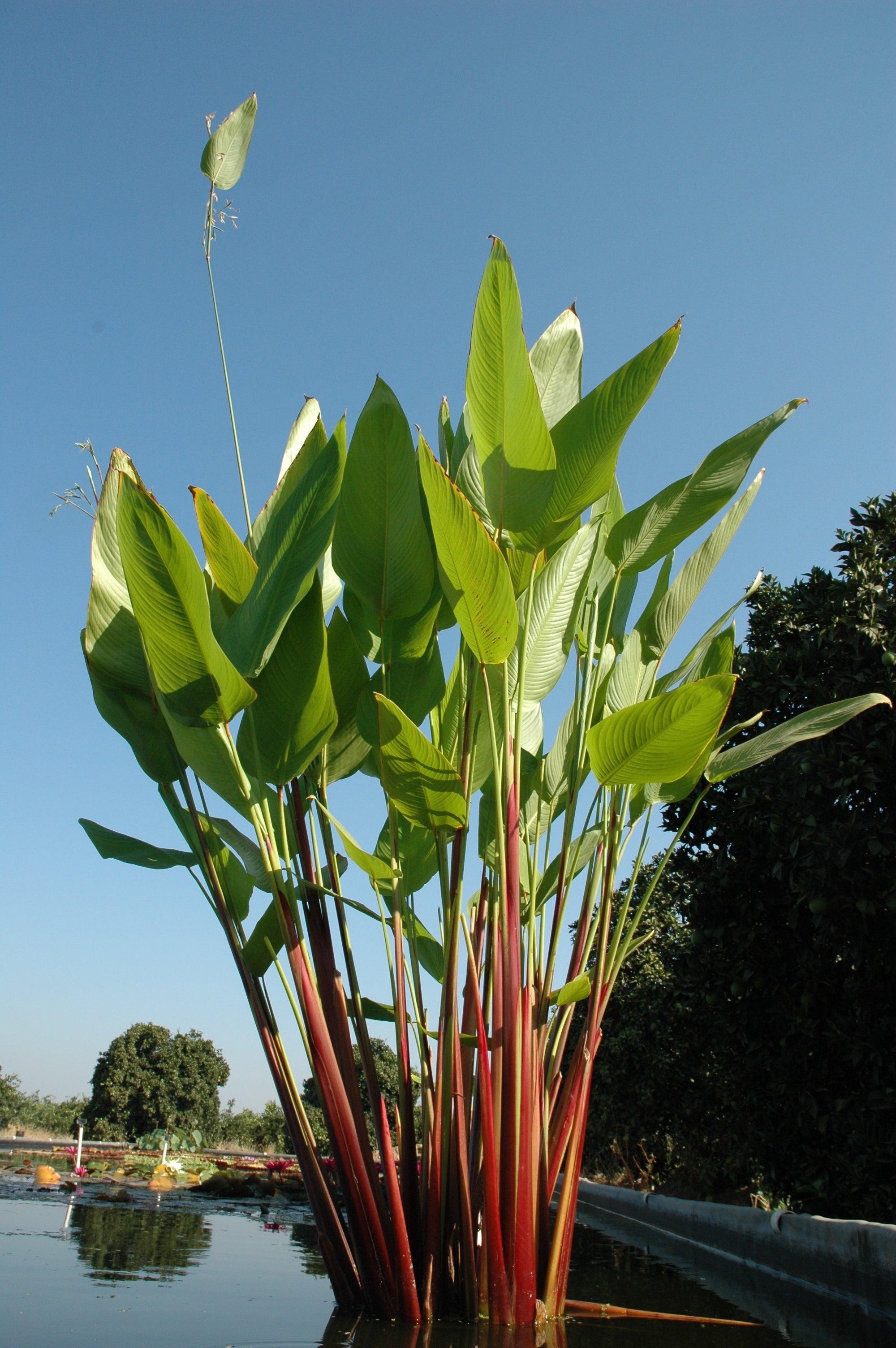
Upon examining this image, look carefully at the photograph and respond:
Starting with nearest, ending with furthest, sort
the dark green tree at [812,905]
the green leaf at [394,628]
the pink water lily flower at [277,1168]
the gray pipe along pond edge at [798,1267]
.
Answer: the gray pipe along pond edge at [798,1267], the green leaf at [394,628], the dark green tree at [812,905], the pink water lily flower at [277,1168]

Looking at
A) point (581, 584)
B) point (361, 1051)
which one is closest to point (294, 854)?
point (361, 1051)

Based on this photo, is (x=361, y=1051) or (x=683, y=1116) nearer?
(x=361, y=1051)

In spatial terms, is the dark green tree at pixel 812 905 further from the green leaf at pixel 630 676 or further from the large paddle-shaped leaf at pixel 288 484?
the large paddle-shaped leaf at pixel 288 484

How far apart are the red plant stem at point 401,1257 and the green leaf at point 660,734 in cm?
99

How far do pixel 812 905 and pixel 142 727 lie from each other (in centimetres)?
263

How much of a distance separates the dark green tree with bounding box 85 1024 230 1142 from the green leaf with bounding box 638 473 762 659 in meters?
20.5

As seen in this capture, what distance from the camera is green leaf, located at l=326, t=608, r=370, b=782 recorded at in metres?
2.35

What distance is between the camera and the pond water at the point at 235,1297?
1.64 metres

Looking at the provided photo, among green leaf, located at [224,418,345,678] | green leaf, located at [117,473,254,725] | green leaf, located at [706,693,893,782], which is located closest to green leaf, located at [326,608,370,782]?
green leaf, located at [224,418,345,678]

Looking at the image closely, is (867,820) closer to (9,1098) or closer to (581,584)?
(581,584)

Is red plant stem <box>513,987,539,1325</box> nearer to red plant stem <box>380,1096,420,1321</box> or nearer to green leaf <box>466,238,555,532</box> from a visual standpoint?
red plant stem <box>380,1096,420,1321</box>

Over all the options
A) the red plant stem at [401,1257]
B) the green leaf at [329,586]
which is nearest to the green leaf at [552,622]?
the green leaf at [329,586]

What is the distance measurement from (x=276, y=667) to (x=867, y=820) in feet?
8.07

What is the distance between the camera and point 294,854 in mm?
2305
